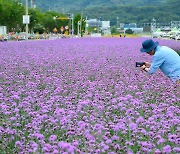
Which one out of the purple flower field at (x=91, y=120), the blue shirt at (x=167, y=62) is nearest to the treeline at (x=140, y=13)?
the blue shirt at (x=167, y=62)

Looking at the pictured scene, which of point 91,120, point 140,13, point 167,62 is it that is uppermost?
point 140,13

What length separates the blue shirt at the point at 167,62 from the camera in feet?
25.1

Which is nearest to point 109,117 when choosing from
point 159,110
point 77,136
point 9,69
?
point 159,110

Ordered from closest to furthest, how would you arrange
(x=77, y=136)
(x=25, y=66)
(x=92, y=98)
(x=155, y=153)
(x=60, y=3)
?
1. (x=155, y=153)
2. (x=77, y=136)
3. (x=92, y=98)
4. (x=25, y=66)
5. (x=60, y=3)

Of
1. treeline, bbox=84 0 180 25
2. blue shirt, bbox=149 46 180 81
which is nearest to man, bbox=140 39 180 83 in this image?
blue shirt, bbox=149 46 180 81

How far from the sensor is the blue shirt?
766cm

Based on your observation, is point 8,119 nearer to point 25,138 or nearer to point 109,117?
point 25,138

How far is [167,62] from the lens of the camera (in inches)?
308

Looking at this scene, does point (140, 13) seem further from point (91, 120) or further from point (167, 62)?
point (91, 120)

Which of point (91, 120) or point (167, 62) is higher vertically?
point (167, 62)

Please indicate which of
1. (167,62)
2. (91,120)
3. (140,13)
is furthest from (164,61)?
(140,13)

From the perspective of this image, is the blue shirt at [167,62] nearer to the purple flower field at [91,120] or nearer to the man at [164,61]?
the man at [164,61]

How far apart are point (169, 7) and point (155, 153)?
142632 millimetres

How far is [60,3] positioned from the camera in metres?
189
